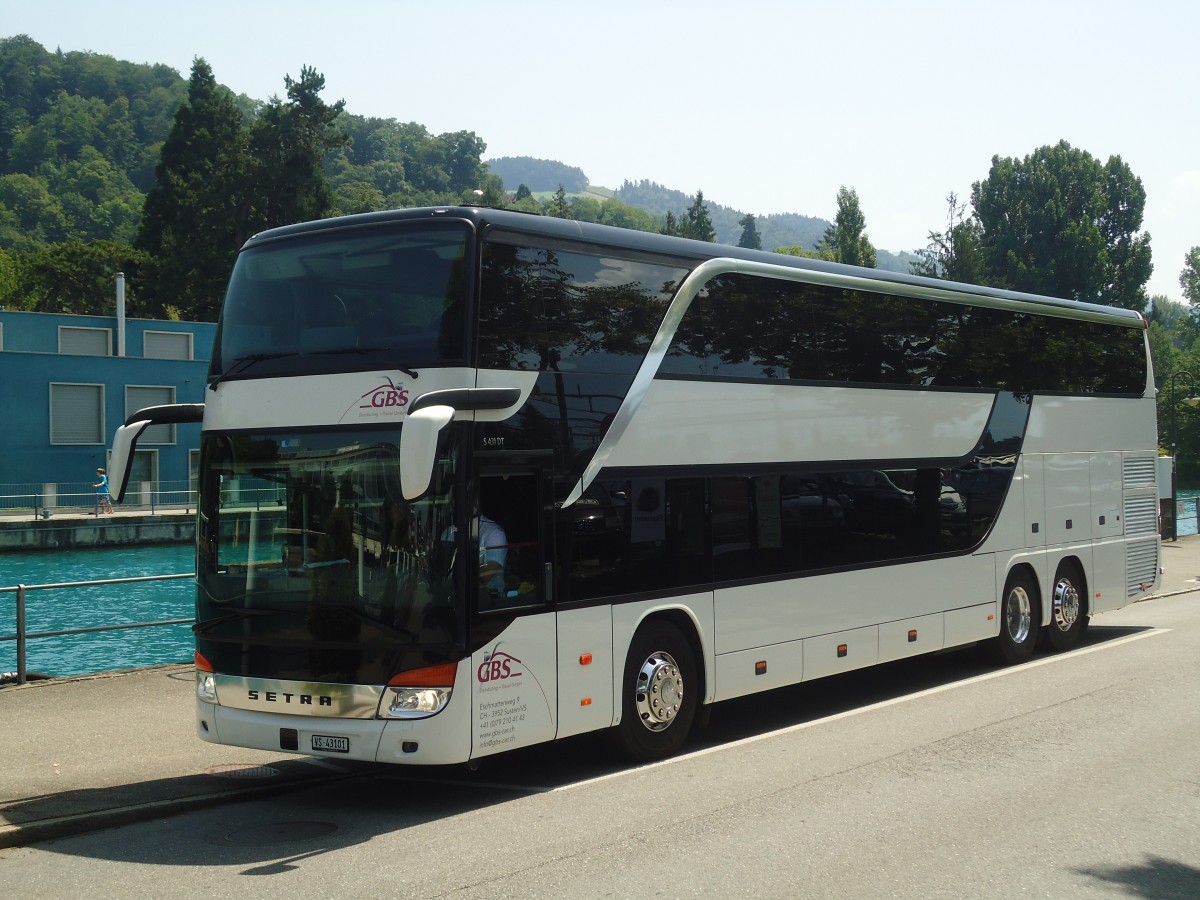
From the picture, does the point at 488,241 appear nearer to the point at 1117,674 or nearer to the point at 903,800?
the point at 903,800

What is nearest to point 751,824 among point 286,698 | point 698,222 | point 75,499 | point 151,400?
point 286,698

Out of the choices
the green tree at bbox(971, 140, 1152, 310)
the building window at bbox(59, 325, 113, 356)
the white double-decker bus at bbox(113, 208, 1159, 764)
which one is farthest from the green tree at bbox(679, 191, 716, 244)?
the white double-decker bus at bbox(113, 208, 1159, 764)

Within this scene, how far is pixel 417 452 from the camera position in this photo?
7684 millimetres

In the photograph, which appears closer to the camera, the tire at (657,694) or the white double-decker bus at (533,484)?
the white double-decker bus at (533,484)

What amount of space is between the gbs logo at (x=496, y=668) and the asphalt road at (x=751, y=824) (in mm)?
900

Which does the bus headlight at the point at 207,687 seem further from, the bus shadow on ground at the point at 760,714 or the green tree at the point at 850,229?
the green tree at the point at 850,229

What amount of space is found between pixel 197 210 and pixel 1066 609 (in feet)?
248

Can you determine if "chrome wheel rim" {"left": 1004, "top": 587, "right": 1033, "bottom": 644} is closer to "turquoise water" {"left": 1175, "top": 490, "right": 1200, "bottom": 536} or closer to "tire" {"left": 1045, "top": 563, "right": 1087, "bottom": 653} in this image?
"tire" {"left": 1045, "top": 563, "right": 1087, "bottom": 653}

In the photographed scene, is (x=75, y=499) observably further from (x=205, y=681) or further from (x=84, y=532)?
(x=205, y=681)

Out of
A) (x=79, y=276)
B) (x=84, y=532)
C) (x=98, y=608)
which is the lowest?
(x=98, y=608)

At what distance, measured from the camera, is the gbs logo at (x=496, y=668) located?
29.1 ft

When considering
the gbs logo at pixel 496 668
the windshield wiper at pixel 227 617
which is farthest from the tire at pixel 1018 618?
the windshield wiper at pixel 227 617

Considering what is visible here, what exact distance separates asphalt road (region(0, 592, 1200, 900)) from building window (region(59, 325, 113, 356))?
5596cm

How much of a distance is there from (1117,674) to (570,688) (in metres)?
7.50
